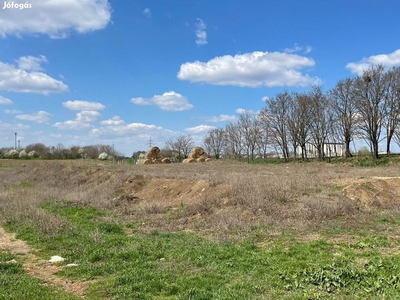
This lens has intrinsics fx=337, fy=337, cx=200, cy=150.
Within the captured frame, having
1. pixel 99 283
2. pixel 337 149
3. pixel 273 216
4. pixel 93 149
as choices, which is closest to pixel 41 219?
pixel 99 283

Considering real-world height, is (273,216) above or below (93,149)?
below

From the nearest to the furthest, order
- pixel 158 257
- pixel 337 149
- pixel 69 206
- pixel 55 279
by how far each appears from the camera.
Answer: pixel 55 279
pixel 158 257
pixel 69 206
pixel 337 149

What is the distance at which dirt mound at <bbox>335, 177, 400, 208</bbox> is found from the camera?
12.8 m

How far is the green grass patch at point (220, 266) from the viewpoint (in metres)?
5.27

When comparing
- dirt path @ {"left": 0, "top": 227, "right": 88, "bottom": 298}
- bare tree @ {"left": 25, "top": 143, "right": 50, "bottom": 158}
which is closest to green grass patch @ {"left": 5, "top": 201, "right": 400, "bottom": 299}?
dirt path @ {"left": 0, "top": 227, "right": 88, "bottom": 298}

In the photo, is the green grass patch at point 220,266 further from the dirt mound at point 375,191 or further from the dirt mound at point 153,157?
the dirt mound at point 153,157

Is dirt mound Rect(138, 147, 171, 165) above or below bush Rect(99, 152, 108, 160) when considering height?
below

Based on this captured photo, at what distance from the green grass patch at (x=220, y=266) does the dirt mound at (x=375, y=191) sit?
16.1 feet

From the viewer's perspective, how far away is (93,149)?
8375cm

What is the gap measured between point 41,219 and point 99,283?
6.26 m

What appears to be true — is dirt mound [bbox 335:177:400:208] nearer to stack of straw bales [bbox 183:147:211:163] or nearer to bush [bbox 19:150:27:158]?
stack of straw bales [bbox 183:147:211:163]

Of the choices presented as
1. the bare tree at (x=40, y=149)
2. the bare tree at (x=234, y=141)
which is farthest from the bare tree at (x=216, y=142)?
the bare tree at (x=40, y=149)

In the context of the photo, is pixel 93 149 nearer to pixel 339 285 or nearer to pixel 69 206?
pixel 69 206

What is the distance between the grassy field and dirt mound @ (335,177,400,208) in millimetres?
42
